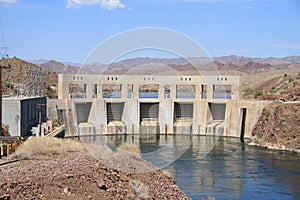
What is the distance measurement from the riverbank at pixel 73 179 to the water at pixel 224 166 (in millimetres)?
2890

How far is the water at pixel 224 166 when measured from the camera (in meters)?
19.6

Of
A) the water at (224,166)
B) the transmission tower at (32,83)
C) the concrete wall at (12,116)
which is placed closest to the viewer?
the water at (224,166)

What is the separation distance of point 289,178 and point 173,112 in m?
18.2

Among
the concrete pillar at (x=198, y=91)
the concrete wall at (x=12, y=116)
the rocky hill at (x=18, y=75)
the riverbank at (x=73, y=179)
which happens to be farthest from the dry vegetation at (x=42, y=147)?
the rocky hill at (x=18, y=75)

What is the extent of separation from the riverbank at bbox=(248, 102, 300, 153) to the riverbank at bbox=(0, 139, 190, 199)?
16789 mm

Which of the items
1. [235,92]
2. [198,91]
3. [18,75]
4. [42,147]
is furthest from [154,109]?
[18,75]

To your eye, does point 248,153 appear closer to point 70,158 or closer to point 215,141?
point 215,141

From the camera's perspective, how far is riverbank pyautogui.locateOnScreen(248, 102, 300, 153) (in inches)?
1297

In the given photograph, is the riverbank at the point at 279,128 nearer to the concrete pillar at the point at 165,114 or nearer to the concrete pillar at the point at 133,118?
the concrete pillar at the point at 165,114

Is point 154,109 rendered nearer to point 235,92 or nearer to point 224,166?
point 235,92

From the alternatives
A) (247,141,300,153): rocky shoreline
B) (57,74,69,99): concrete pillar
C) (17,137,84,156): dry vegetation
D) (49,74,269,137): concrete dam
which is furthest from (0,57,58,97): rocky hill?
(17,137,84,156): dry vegetation

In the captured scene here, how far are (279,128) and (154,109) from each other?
1151cm

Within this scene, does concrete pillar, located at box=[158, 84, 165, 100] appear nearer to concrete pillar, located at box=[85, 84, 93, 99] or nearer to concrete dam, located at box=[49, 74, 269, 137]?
concrete dam, located at box=[49, 74, 269, 137]

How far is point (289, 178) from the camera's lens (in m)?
22.5
